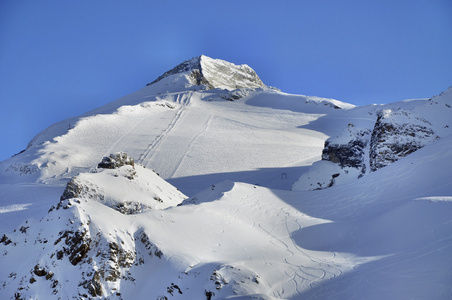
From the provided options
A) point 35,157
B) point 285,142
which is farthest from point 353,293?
point 285,142

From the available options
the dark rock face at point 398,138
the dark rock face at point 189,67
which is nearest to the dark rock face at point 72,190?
the dark rock face at point 398,138

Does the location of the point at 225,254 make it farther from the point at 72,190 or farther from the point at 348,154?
the point at 348,154

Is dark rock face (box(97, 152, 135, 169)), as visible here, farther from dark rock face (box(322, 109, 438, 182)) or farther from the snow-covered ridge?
dark rock face (box(322, 109, 438, 182))

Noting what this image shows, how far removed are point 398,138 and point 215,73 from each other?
186 ft

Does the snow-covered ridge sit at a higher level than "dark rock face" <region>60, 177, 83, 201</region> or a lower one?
higher

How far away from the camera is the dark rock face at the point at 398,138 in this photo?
2294 cm

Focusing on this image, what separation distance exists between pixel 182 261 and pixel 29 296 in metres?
3.31

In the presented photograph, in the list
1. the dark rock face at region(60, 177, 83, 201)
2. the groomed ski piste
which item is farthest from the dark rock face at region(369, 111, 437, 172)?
the dark rock face at region(60, 177, 83, 201)

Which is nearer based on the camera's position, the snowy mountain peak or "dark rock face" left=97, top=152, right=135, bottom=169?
"dark rock face" left=97, top=152, right=135, bottom=169

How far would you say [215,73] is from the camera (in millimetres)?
77312

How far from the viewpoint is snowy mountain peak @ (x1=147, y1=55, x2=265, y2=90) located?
70625 millimetres

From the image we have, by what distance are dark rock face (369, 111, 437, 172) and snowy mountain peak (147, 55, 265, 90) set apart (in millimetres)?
44194

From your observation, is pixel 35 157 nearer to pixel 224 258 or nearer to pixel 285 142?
pixel 285 142

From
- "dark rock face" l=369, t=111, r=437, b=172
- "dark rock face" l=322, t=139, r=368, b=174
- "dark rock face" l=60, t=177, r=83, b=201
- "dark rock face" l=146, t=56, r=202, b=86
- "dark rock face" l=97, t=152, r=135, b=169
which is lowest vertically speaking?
"dark rock face" l=60, t=177, r=83, b=201
